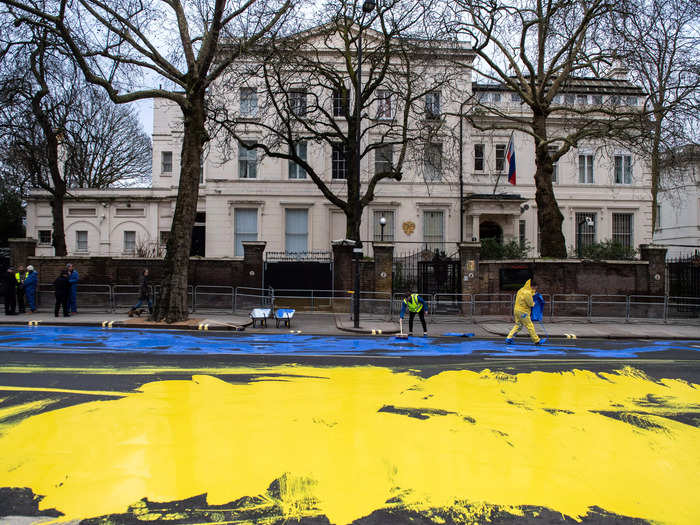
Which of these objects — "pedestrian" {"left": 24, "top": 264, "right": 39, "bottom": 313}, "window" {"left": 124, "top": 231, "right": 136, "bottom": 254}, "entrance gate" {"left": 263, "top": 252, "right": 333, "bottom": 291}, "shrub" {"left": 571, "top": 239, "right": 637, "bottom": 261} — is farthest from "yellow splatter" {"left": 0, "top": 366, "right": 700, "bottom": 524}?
"window" {"left": 124, "top": 231, "right": 136, "bottom": 254}

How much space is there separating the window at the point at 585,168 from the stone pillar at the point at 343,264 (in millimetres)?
21729

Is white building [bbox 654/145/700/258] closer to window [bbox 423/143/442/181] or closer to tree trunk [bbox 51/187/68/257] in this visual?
window [bbox 423/143/442/181]

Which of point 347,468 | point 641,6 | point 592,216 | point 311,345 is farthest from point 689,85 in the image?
point 347,468

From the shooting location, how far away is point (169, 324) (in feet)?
49.6

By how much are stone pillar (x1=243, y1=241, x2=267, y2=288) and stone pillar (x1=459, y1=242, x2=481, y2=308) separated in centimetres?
908

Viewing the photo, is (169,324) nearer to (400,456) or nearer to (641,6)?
(400,456)

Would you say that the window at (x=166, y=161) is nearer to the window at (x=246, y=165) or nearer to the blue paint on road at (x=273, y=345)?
the window at (x=246, y=165)

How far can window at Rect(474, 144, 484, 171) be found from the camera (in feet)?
105

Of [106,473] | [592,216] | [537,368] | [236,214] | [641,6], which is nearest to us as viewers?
[106,473]

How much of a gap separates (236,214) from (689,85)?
2553cm

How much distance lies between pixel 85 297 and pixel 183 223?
24.0 feet

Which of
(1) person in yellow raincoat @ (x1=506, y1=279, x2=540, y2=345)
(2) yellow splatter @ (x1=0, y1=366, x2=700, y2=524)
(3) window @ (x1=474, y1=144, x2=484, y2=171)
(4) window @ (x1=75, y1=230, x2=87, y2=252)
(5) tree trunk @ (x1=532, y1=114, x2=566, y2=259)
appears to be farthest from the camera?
(4) window @ (x1=75, y1=230, x2=87, y2=252)

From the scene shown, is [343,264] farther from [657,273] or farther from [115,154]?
[115,154]

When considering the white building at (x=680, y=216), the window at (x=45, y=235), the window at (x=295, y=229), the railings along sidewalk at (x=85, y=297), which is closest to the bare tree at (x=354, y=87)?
the window at (x=295, y=229)
